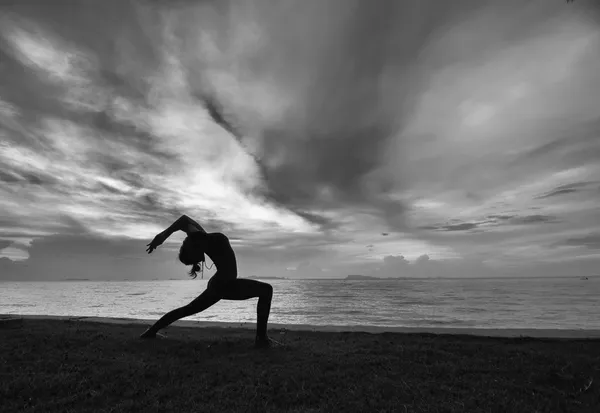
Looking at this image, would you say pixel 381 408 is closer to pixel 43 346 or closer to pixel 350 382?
pixel 350 382

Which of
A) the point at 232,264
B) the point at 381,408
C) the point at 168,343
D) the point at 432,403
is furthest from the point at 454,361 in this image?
the point at 168,343

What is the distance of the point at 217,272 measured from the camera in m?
7.72

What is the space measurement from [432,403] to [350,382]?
4.25ft

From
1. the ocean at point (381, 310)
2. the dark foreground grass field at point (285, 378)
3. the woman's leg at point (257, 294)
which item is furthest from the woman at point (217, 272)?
the ocean at point (381, 310)

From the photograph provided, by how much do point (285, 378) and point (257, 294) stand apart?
9.78 ft

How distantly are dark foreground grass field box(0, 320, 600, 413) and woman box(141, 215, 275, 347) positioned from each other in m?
0.74

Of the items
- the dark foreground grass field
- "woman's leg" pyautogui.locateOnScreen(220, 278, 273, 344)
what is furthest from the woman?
the dark foreground grass field

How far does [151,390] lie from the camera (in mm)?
4570

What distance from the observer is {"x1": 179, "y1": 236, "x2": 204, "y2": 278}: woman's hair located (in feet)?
24.5

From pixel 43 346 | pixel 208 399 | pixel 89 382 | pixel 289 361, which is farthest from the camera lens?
pixel 43 346

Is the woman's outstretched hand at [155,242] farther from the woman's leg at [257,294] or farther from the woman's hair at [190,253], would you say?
the woman's leg at [257,294]

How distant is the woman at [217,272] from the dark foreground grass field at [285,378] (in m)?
0.74

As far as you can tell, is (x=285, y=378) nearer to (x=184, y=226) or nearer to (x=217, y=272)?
(x=217, y=272)

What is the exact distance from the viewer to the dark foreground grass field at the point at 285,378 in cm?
411
